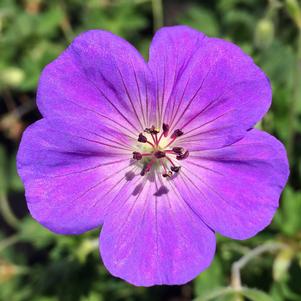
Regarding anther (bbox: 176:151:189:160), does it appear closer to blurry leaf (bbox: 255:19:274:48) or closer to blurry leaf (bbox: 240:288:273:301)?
blurry leaf (bbox: 240:288:273:301)

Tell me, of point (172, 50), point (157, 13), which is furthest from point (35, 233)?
point (157, 13)

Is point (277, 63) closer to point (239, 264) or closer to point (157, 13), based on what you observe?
point (157, 13)

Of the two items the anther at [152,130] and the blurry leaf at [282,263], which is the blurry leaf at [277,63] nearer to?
the blurry leaf at [282,263]

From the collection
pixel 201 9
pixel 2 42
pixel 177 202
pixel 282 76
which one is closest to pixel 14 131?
pixel 2 42

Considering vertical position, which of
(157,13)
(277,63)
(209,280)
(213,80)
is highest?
(157,13)

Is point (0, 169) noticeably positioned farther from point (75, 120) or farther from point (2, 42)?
point (75, 120)

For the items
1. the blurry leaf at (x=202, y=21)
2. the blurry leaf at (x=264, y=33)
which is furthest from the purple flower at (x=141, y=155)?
the blurry leaf at (x=202, y=21)
